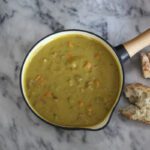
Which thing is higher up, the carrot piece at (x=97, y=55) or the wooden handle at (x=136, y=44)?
the wooden handle at (x=136, y=44)

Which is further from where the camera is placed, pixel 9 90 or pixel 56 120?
pixel 9 90

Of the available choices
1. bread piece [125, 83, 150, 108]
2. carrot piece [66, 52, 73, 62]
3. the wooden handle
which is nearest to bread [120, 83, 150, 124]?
bread piece [125, 83, 150, 108]

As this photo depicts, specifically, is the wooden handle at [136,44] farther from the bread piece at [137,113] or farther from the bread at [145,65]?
the bread piece at [137,113]

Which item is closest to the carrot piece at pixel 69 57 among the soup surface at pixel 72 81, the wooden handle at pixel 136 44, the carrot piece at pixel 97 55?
the soup surface at pixel 72 81

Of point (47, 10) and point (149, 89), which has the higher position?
point (47, 10)

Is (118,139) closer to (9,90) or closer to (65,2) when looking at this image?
(9,90)

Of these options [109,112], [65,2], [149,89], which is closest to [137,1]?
[65,2]

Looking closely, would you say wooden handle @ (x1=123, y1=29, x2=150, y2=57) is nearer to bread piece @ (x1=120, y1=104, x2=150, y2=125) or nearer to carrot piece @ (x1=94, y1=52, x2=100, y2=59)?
carrot piece @ (x1=94, y1=52, x2=100, y2=59)
